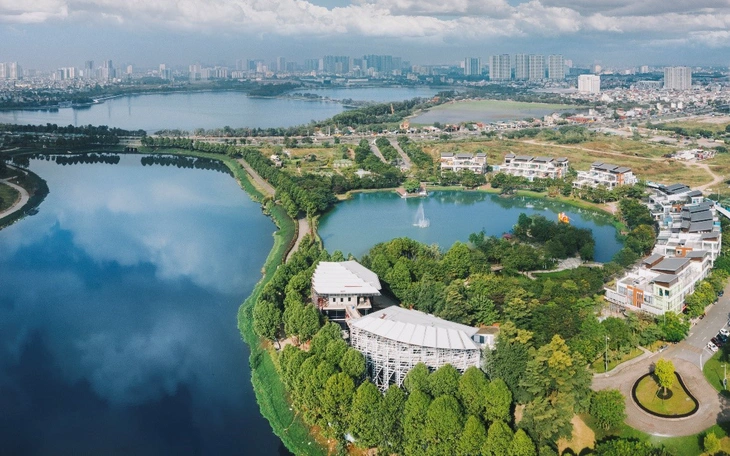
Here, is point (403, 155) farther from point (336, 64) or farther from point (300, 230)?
point (336, 64)

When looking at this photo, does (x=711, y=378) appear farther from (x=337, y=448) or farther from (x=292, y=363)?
(x=292, y=363)

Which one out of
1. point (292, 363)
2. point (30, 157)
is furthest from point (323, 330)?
point (30, 157)

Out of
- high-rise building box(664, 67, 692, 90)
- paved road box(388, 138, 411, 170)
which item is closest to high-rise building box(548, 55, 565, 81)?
high-rise building box(664, 67, 692, 90)

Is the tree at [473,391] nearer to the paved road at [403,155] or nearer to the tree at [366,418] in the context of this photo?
the tree at [366,418]

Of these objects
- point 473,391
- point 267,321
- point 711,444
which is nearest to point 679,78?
point 267,321

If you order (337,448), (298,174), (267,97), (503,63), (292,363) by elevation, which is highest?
(503,63)

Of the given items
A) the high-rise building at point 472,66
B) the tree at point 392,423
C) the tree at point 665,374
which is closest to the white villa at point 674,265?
the tree at point 665,374

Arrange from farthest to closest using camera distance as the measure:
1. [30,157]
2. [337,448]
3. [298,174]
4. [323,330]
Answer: [30,157] < [298,174] < [323,330] < [337,448]
